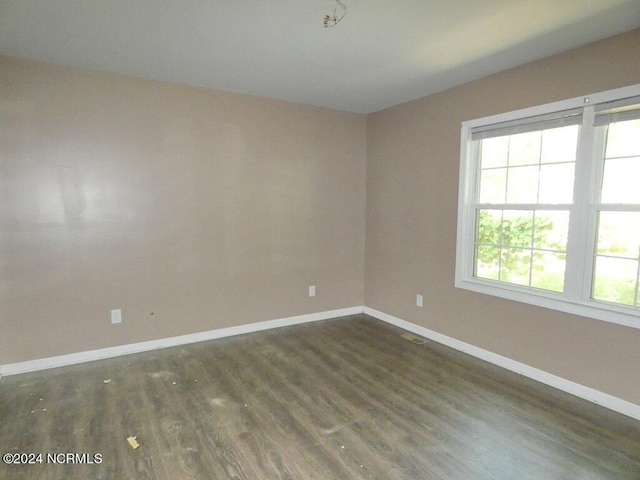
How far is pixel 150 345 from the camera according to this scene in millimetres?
3266

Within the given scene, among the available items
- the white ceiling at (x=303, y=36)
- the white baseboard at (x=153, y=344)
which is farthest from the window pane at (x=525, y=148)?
the white baseboard at (x=153, y=344)

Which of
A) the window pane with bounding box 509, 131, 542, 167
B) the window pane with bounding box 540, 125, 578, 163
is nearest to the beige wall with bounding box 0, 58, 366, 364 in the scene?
the window pane with bounding box 509, 131, 542, 167

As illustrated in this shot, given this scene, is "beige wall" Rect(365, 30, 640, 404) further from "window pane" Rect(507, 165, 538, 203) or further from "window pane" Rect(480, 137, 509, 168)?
"window pane" Rect(507, 165, 538, 203)

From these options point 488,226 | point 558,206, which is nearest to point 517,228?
point 488,226

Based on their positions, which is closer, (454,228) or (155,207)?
(155,207)

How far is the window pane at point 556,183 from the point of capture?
8.41 feet

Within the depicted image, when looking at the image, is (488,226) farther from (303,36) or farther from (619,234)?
(303,36)

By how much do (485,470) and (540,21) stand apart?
2.54m

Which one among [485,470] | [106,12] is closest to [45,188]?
[106,12]

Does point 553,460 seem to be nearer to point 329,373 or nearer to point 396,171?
point 329,373

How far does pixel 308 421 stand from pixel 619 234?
2400mm

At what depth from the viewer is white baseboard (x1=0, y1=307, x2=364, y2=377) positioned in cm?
282

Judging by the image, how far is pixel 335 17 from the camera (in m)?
2.03

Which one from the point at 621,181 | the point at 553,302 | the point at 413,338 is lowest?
the point at 413,338
